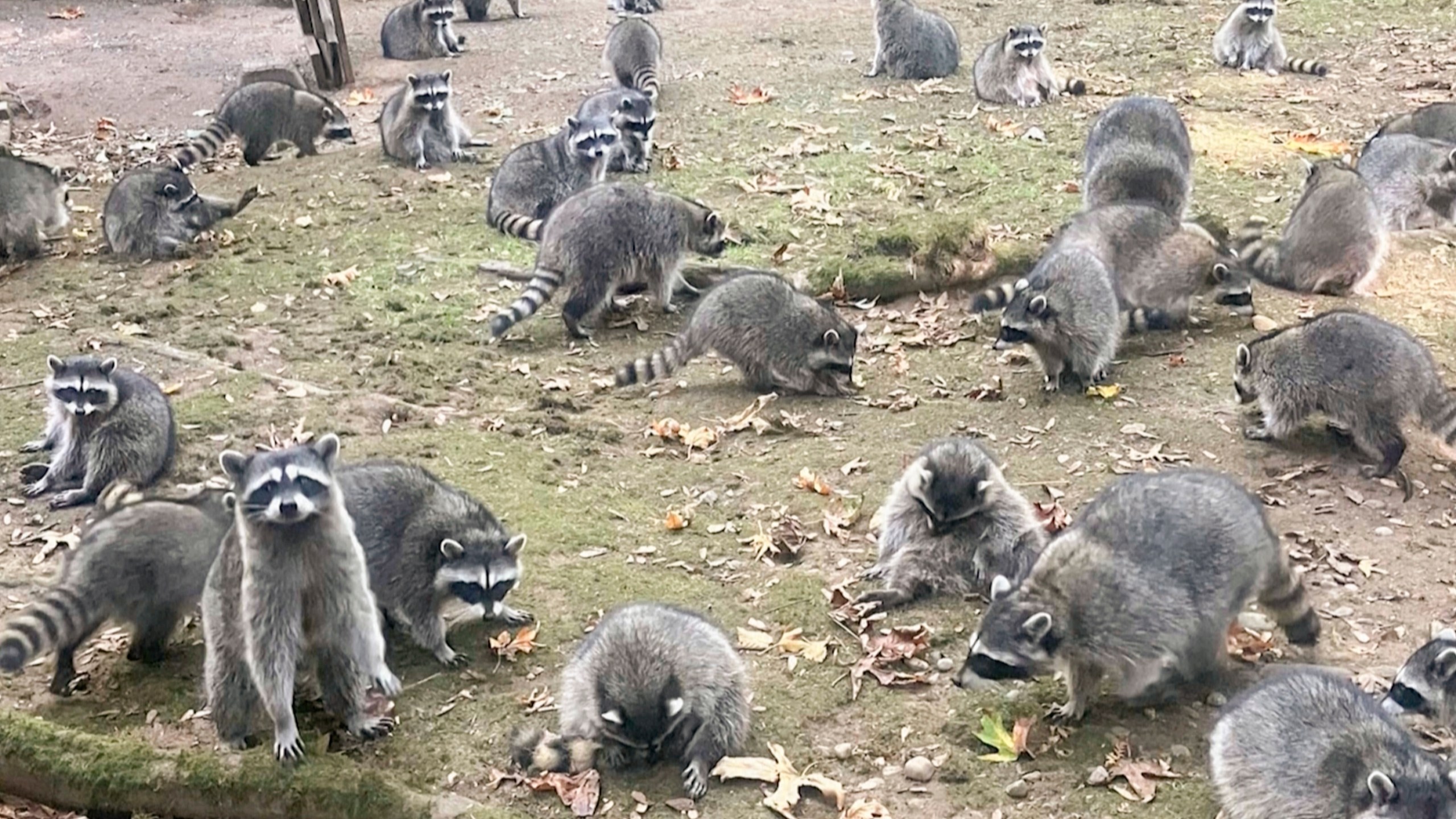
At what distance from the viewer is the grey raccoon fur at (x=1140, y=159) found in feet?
27.3

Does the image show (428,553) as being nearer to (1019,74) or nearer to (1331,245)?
(1331,245)

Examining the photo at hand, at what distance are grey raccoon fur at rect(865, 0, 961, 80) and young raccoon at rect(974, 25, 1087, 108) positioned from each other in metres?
0.91

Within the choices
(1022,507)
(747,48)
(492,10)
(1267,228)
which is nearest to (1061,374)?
(1022,507)

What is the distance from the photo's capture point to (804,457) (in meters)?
6.22

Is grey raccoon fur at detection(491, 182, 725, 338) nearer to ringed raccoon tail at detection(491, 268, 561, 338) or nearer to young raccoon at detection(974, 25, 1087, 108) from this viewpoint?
ringed raccoon tail at detection(491, 268, 561, 338)

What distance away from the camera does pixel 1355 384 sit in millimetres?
5734

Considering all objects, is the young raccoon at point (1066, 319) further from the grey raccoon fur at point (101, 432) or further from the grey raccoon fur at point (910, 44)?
the grey raccoon fur at point (910, 44)

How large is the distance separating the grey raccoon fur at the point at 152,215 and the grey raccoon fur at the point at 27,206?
43cm

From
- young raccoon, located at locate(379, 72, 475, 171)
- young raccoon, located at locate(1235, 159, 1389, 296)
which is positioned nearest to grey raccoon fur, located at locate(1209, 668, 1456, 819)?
young raccoon, located at locate(1235, 159, 1389, 296)

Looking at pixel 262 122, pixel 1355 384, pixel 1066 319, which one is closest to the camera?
pixel 1355 384

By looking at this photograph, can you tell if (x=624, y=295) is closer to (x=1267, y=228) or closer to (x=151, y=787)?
(x=1267, y=228)

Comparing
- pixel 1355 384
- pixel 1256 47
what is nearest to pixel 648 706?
pixel 1355 384

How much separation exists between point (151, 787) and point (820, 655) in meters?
2.08

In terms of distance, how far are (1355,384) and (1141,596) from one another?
2.22m
